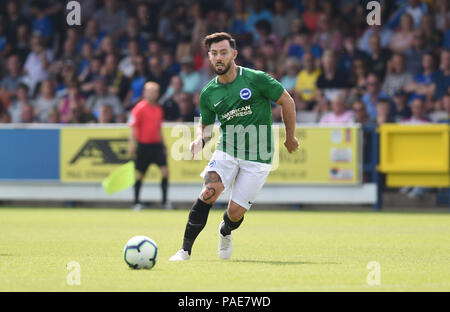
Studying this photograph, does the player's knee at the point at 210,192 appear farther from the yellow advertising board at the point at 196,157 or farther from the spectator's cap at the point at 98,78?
the spectator's cap at the point at 98,78

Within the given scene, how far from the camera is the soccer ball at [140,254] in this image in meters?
8.69

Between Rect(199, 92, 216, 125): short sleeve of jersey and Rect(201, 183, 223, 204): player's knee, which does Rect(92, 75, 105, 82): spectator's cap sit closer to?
Rect(199, 92, 216, 125): short sleeve of jersey

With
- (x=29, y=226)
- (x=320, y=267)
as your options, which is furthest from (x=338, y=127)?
(x=320, y=267)

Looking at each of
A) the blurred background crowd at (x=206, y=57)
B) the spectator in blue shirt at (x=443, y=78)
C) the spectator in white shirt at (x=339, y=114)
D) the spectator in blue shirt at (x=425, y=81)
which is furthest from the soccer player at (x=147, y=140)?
the spectator in blue shirt at (x=443, y=78)

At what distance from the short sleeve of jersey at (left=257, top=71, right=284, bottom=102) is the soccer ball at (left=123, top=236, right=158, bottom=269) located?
196 centimetres

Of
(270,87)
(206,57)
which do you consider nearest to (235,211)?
(270,87)

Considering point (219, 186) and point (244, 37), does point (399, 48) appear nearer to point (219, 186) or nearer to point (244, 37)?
point (244, 37)

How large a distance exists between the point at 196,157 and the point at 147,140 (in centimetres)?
106

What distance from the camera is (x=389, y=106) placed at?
63.0 feet

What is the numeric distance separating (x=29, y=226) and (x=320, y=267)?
6805mm

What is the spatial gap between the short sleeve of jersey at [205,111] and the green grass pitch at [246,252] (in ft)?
4.62

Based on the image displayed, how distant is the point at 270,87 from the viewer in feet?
31.4

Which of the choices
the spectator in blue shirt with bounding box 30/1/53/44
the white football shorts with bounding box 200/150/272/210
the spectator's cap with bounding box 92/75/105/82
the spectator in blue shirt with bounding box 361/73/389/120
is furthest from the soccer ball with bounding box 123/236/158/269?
the spectator in blue shirt with bounding box 30/1/53/44

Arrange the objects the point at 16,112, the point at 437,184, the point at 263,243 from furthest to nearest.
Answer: the point at 16,112 < the point at 437,184 < the point at 263,243
